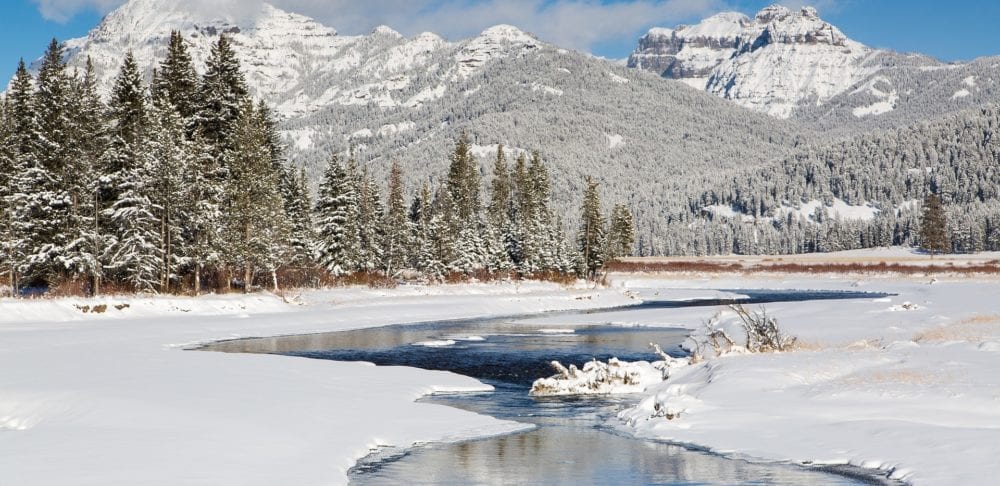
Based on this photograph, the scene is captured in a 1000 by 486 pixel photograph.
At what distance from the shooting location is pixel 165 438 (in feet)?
46.7

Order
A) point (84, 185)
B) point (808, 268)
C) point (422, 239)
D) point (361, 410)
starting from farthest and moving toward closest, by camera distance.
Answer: point (808, 268) < point (422, 239) < point (84, 185) < point (361, 410)

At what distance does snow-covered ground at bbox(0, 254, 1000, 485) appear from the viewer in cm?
1289

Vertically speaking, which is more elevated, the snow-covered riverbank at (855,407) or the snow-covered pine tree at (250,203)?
the snow-covered pine tree at (250,203)

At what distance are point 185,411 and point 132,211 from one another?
32823 millimetres

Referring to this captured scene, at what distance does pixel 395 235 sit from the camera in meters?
79.9

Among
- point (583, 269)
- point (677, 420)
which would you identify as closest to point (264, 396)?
point (677, 420)

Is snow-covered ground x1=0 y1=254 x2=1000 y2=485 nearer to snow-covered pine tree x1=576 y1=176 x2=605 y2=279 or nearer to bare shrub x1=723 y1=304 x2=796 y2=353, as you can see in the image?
bare shrub x1=723 y1=304 x2=796 y2=353

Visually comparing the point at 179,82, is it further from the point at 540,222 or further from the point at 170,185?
the point at 540,222

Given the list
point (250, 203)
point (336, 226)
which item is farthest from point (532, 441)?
point (336, 226)

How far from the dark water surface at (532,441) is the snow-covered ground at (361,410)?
28.5 inches

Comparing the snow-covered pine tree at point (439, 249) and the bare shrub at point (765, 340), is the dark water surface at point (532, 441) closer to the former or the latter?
the bare shrub at point (765, 340)

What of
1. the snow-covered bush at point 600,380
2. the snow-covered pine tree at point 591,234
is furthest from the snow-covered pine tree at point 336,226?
the snow-covered bush at point 600,380

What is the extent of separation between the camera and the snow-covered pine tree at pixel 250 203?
53562 millimetres

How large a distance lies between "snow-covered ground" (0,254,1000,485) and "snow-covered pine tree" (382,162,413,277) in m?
46.9
